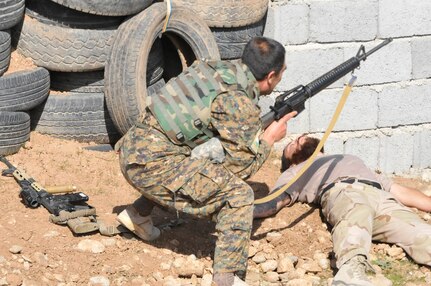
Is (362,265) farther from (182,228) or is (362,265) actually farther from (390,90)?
(390,90)

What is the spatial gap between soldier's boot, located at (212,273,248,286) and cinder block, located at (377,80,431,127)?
3252mm

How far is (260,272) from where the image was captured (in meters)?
5.80

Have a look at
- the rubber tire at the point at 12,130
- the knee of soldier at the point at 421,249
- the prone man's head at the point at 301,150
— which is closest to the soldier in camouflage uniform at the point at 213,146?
the knee of soldier at the point at 421,249

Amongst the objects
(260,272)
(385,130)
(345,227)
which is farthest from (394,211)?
(385,130)

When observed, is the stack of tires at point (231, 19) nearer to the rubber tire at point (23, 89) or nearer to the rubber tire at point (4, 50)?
the rubber tire at point (23, 89)

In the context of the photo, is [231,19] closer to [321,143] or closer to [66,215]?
[321,143]

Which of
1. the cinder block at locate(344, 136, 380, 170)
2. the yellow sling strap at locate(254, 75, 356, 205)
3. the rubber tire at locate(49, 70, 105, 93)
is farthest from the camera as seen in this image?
the cinder block at locate(344, 136, 380, 170)

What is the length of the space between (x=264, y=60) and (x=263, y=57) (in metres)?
0.02

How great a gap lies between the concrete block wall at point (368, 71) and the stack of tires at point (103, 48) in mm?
487

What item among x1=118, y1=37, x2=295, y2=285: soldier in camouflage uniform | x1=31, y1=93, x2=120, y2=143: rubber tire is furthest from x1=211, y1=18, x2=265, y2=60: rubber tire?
x1=118, y1=37, x2=295, y2=285: soldier in camouflage uniform

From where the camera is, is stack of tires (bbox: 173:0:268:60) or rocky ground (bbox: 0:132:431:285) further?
stack of tires (bbox: 173:0:268:60)

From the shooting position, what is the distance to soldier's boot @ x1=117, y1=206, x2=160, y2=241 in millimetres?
5789

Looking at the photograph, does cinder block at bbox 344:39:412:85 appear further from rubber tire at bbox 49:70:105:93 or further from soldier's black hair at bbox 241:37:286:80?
soldier's black hair at bbox 241:37:286:80

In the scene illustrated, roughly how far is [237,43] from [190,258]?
2557 millimetres
